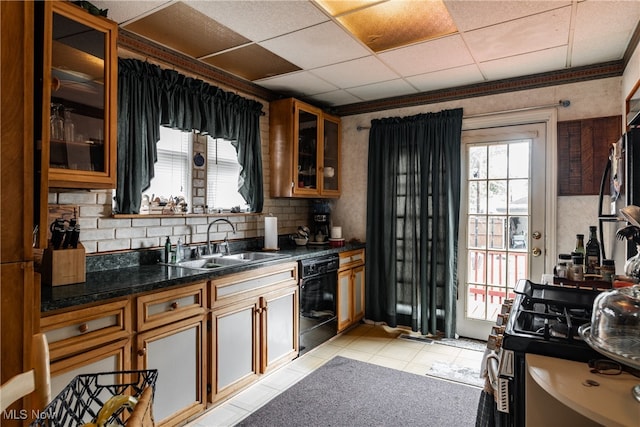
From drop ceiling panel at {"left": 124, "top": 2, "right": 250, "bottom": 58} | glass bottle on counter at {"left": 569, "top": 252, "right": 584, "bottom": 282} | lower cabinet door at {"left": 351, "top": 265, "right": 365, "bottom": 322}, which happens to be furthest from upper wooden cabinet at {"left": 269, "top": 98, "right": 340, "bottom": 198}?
glass bottle on counter at {"left": 569, "top": 252, "right": 584, "bottom": 282}

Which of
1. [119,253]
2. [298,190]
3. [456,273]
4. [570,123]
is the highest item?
[570,123]

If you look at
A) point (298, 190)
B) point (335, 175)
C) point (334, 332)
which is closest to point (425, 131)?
point (335, 175)

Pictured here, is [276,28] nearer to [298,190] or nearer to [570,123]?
[298,190]

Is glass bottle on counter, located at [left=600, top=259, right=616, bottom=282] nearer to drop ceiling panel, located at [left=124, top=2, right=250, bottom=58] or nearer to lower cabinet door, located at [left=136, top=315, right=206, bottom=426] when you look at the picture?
lower cabinet door, located at [left=136, top=315, right=206, bottom=426]

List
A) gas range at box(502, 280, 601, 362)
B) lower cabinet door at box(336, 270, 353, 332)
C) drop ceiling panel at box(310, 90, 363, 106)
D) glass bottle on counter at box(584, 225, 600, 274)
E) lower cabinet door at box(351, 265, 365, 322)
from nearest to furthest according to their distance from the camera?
gas range at box(502, 280, 601, 362), glass bottle on counter at box(584, 225, 600, 274), lower cabinet door at box(336, 270, 353, 332), drop ceiling panel at box(310, 90, 363, 106), lower cabinet door at box(351, 265, 365, 322)

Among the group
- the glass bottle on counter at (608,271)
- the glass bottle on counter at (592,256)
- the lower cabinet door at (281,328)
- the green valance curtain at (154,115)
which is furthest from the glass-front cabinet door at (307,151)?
the glass bottle on counter at (608,271)

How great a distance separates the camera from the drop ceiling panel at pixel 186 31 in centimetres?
230

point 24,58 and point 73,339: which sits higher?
point 24,58

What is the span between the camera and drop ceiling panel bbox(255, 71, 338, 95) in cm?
338

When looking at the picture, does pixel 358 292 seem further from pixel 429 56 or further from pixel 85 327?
pixel 85 327

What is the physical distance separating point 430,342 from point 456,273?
2.37 feet

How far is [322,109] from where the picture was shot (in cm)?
425

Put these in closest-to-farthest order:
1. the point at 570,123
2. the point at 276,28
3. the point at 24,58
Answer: the point at 24,58
the point at 276,28
the point at 570,123

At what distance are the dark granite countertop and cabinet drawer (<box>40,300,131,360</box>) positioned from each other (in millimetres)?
50
